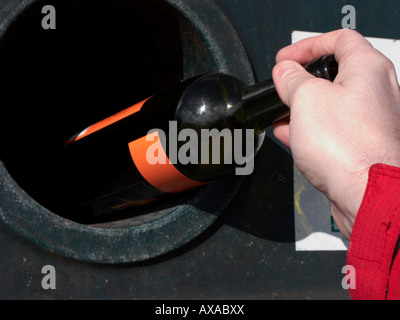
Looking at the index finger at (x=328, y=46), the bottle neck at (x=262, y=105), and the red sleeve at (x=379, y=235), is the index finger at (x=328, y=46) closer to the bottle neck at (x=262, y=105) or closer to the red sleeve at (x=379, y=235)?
the bottle neck at (x=262, y=105)

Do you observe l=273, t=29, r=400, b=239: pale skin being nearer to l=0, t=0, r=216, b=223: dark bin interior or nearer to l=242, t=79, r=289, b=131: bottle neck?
l=242, t=79, r=289, b=131: bottle neck

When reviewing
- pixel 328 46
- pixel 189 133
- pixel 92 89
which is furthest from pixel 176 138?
pixel 92 89

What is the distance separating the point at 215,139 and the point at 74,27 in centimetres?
48

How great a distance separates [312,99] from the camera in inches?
22.6

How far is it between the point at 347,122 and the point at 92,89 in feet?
2.50

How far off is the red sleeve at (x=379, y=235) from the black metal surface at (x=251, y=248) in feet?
1.21

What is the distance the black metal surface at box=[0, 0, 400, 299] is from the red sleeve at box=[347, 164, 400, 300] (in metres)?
0.37

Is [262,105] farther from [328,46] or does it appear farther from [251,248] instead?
[251,248]

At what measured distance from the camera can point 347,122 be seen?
1.79ft

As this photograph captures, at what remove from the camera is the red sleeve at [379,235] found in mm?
466

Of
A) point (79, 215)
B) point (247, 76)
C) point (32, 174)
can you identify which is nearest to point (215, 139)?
point (247, 76)

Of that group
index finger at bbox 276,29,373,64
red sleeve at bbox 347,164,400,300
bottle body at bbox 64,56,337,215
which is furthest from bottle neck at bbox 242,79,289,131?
red sleeve at bbox 347,164,400,300

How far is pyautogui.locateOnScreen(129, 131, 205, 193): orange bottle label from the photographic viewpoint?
2.36 ft
